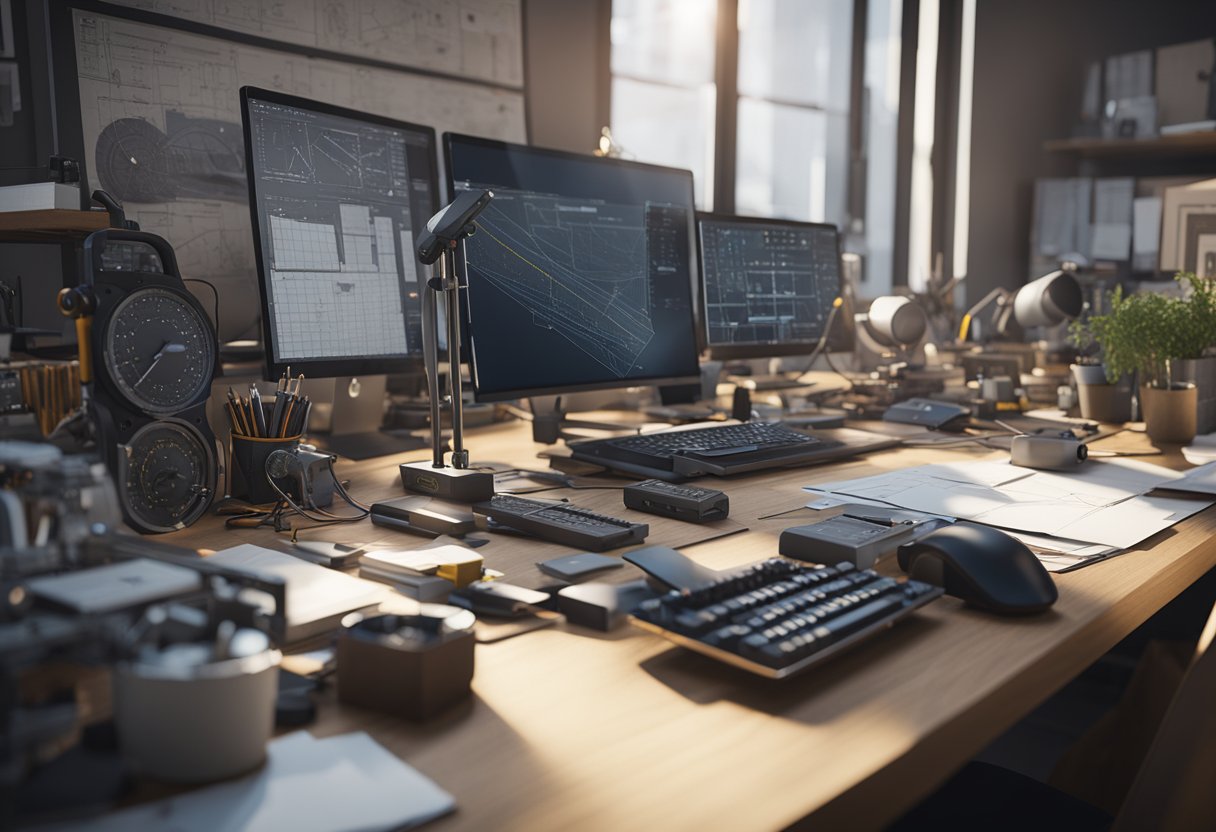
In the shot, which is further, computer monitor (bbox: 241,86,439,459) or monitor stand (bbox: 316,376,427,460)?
monitor stand (bbox: 316,376,427,460)

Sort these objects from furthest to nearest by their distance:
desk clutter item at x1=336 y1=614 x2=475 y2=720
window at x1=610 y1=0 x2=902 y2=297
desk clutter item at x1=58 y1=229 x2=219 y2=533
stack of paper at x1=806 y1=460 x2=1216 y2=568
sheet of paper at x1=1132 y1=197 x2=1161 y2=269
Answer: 1. sheet of paper at x1=1132 y1=197 x2=1161 y2=269
2. window at x1=610 y1=0 x2=902 y2=297
3. stack of paper at x1=806 y1=460 x2=1216 y2=568
4. desk clutter item at x1=58 y1=229 x2=219 y2=533
5. desk clutter item at x1=336 y1=614 x2=475 y2=720

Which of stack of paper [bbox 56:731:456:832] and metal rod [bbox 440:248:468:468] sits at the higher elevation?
metal rod [bbox 440:248:468:468]

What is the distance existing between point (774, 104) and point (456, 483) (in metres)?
2.82

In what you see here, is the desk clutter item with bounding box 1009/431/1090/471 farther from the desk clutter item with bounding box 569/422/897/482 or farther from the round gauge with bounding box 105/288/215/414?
the round gauge with bounding box 105/288/215/414

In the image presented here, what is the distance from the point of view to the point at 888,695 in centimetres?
67

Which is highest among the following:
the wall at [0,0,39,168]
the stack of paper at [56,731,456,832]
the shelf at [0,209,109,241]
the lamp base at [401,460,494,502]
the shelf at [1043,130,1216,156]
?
the shelf at [1043,130,1216,156]

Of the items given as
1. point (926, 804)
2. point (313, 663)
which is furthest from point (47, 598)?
point (926, 804)

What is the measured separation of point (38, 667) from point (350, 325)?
40.4 inches

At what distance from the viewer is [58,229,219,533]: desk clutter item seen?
3.16ft

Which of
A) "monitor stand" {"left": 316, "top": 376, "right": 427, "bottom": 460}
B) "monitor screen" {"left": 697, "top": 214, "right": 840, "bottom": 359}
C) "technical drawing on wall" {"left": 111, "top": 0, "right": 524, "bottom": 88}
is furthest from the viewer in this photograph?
"monitor screen" {"left": 697, "top": 214, "right": 840, "bottom": 359}

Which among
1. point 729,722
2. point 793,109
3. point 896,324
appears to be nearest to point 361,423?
point 729,722

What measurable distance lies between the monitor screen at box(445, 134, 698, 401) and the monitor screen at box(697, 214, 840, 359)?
321mm

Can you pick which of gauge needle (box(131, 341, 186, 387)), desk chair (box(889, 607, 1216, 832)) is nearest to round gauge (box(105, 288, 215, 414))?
gauge needle (box(131, 341, 186, 387))

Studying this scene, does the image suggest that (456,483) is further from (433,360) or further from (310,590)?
(310,590)
